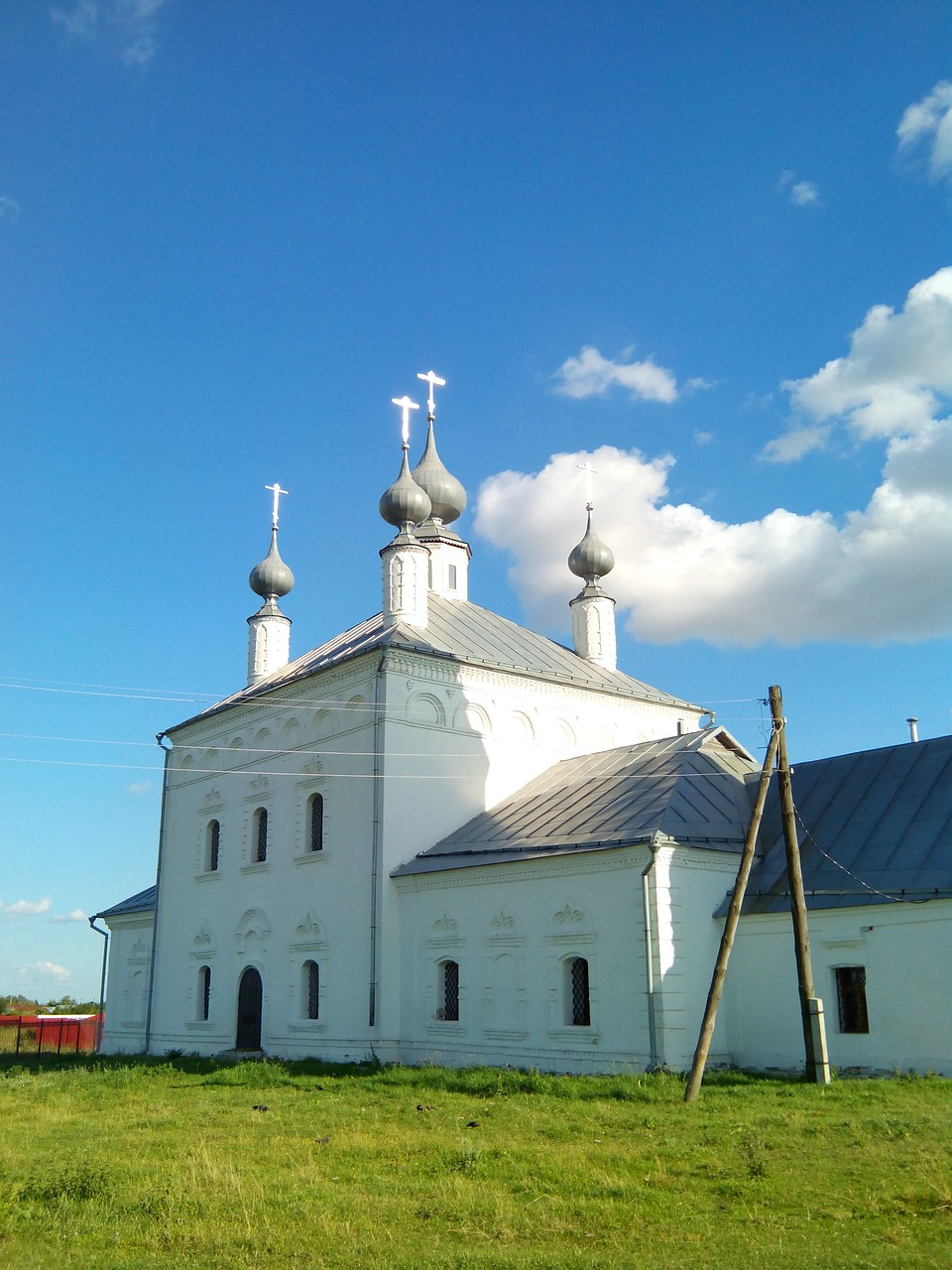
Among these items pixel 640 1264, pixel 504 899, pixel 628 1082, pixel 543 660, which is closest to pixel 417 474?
pixel 543 660

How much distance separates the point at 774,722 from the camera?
14.1 m

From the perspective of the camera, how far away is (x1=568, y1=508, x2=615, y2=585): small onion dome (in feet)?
93.2

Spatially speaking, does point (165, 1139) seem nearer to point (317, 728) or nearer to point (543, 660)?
point (317, 728)

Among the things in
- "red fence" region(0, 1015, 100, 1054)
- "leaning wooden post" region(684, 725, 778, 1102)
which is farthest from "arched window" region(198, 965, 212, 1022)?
"leaning wooden post" region(684, 725, 778, 1102)

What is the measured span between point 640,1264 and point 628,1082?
810 centimetres

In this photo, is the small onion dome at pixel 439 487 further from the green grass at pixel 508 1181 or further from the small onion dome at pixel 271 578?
the green grass at pixel 508 1181

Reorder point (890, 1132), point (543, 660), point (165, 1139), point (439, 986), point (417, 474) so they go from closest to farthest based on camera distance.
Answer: point (890, 1132)
point (165, 1139)
point (439, 986)
point (543, 660)
point (417, 474)

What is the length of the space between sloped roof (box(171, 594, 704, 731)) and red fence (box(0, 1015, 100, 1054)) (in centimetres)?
1231

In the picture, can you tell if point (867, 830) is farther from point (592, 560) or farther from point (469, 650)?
point (592, 560)

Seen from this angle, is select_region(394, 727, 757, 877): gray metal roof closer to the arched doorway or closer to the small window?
the small window

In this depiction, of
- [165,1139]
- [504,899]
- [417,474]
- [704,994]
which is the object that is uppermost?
[417,474]

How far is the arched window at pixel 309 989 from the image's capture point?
72.4 ft

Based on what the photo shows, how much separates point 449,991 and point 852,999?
23.2 ft

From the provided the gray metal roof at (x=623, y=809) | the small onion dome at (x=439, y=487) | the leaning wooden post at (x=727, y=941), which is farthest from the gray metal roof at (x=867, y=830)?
the small onion dome at (x=439, y=487)
